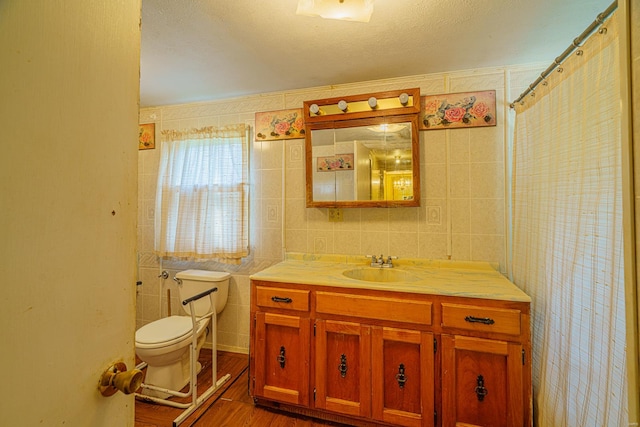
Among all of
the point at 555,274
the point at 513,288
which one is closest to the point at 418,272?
the point at 513,288

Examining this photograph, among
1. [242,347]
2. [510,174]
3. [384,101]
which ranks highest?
[384,101]

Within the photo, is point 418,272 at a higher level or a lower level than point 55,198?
lower

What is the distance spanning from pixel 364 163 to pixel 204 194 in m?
1.37

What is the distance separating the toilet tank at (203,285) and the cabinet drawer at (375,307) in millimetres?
970

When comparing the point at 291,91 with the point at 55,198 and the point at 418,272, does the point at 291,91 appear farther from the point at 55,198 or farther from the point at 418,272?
the point at 55,198

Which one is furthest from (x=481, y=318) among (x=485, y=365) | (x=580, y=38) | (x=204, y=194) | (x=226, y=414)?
(x=204, y=194)

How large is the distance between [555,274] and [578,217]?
32 cm

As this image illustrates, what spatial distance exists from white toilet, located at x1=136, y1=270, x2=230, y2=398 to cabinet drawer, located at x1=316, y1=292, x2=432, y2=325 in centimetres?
95

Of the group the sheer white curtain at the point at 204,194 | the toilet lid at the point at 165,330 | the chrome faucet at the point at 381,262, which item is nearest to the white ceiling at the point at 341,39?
the sheer white curtain at the point at 204,194

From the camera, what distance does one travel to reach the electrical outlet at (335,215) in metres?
2.10

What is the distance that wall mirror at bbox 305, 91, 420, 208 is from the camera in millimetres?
1896

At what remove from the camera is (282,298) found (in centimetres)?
163

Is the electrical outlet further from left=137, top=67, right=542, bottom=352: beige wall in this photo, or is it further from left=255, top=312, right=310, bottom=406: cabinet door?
left=255, top=312, right=310, bottom=406: cabinet door

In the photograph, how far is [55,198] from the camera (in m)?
0.43
